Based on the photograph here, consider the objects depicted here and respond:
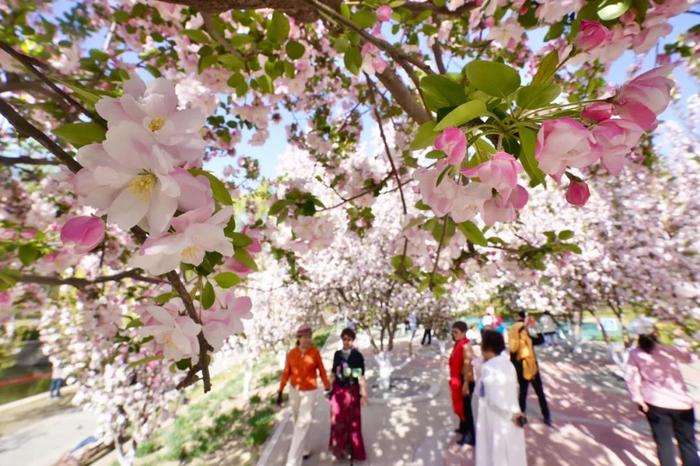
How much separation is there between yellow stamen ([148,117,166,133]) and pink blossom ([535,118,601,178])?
0.65m

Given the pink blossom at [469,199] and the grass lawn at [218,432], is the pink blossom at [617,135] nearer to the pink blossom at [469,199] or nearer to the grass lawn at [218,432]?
the pink blossom at [469,199]

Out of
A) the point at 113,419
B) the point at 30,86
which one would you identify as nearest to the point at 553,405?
the point at 113,419

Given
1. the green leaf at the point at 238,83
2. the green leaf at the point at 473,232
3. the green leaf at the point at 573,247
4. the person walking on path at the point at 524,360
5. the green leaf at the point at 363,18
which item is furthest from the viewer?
the person walking on path at the point at 524,360

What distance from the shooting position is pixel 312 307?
50.0 ft

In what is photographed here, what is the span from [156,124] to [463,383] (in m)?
5.26

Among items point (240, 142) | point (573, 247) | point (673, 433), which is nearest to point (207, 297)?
point (573, 247)

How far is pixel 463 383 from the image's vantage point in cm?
489

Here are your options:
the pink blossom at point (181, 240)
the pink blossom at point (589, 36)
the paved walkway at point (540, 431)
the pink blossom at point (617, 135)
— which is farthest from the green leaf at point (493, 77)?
the paved walkway at point (540, 431)

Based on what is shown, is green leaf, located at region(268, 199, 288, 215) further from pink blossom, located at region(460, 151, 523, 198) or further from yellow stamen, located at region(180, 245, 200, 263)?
pink blossom, located at region(460, 151, 523, 198)

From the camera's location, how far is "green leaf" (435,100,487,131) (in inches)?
23.8

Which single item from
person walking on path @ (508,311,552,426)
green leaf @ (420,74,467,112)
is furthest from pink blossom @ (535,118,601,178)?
person walking on path @ (508,311,552,426)

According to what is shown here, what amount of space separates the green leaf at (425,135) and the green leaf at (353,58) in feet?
3.21

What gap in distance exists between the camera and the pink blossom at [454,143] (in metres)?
0.62

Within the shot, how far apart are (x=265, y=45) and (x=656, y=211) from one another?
9.07m
